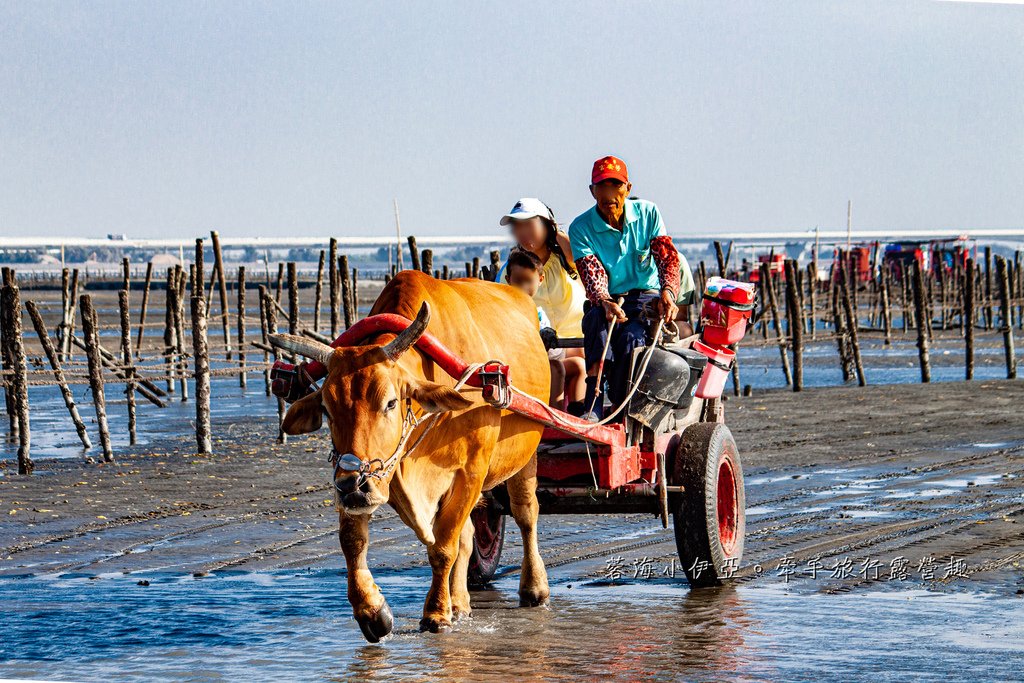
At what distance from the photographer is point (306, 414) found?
583 centimetres

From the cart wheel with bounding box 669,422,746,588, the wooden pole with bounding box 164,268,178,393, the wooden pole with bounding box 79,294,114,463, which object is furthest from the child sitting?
the wooden pole with bounding box 164,268,178,393

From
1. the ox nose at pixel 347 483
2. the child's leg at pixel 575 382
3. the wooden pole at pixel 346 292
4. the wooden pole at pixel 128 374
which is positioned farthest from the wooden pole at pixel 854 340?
the ox nose at pixel 347 483

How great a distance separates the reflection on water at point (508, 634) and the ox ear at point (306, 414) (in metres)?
1.01

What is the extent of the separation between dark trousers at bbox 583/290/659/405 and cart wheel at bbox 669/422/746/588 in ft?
1.82

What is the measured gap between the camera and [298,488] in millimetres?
12148

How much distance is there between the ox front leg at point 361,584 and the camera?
19.5ft

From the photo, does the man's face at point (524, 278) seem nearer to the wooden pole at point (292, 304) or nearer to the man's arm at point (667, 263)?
→ the man's arm at point (667, 263)

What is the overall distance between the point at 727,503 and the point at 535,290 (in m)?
1.74

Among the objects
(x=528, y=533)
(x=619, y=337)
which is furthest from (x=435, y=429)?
(x=619, y=337)

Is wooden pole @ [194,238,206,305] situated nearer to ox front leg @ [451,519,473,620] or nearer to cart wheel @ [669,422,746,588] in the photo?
cart wheel @ [669,422,746,588]

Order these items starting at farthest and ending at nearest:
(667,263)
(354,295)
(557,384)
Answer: (354,295) < (557,384) < (667,263)

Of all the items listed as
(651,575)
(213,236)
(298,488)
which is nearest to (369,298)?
(213,236)

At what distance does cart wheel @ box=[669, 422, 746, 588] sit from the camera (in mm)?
7703

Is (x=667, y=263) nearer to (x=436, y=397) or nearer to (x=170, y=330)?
(x=436, y=397)
